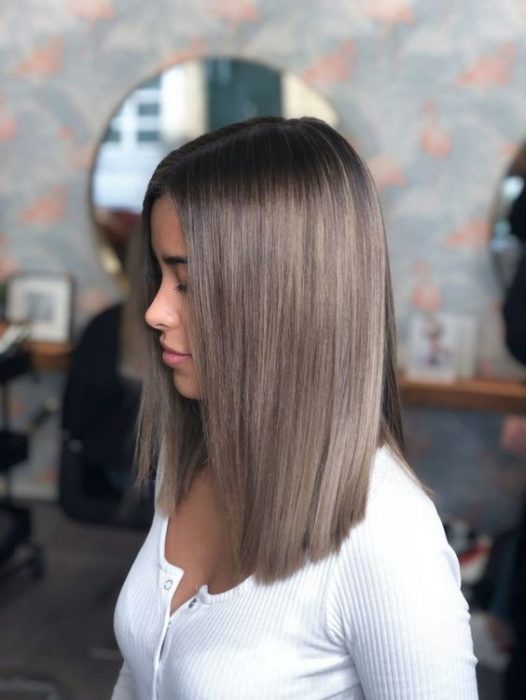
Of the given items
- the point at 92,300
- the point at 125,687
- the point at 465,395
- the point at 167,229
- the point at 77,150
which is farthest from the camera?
the point at 92,300

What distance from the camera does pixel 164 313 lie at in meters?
0.91

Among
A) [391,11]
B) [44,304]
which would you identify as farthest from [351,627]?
[44,304]

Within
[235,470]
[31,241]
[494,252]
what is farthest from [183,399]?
[31,241]

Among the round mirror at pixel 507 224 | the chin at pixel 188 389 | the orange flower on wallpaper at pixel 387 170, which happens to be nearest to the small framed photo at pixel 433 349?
the round mirror at pixel 507 224

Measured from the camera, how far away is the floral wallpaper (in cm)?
282

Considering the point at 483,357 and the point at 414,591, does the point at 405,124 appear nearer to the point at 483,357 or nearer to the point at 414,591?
the point at 483,357

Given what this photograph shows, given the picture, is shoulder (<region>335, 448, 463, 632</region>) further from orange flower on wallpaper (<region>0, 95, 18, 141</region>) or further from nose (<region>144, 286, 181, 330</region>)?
orange flower on wallpaper (<region>0, 95, 18, 141</region>)

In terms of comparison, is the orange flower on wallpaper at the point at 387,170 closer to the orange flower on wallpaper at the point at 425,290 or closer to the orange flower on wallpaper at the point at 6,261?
the orange flower on wallpaper at the point at 425,290

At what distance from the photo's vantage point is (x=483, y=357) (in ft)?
9.84

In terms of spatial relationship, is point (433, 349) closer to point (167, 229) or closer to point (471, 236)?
point (471, 236)

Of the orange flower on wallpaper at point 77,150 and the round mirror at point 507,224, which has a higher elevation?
the orange flower on wallpaper at point 77,150

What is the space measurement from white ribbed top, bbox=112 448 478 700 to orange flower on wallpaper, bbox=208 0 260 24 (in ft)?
7.84

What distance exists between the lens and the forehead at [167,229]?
0.87 m

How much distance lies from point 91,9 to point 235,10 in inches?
21.4
